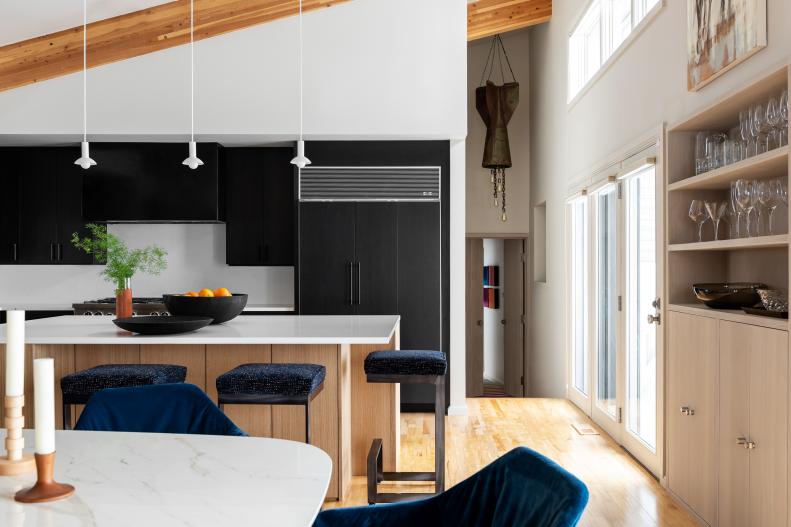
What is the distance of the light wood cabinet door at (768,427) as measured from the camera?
99.9 inches

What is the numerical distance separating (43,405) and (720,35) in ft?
10.0

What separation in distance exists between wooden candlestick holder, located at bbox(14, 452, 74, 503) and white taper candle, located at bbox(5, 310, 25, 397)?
0.47 feet

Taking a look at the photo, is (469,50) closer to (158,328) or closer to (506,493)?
(158,328)

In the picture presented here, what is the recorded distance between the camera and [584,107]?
580 centimetres

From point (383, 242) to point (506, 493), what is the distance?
4.25 metres

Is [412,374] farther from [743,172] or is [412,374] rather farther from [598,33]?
[598,33]

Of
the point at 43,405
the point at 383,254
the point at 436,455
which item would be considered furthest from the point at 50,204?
the point at 43,405

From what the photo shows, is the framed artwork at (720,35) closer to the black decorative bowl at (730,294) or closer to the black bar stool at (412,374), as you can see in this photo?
the black decorative bowl at (730,294)

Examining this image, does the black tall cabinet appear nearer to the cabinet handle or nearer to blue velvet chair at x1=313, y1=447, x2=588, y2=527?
the cabinet handle

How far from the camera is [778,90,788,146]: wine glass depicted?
106 inches

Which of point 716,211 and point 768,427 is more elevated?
point 716,211

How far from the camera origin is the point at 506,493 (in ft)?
5.02

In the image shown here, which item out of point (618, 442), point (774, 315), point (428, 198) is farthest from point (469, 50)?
point (774, 315)

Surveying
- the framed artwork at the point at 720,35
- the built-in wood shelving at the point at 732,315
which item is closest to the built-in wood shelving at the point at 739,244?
the built-in wood shelving at the point at 732,315
